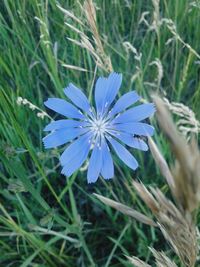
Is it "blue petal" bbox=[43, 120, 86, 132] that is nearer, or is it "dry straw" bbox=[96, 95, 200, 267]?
"dry straw" bbox=[96, 95, 200, 267]

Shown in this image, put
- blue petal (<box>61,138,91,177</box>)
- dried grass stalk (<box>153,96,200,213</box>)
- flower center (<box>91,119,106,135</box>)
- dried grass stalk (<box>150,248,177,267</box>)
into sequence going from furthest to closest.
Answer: flower center (<box>91,119,106,135</box>) < blue petal (<box>61,138,91,177</box>) < dried grass stalk (<box>150,248,177,267</box>) < dried grass stalk (<box>153,96,200,213</box>)

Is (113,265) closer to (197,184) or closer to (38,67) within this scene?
(38,67)

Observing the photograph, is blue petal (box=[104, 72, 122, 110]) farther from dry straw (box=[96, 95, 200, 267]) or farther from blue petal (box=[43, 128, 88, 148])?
dry straw (box=[96, 95, 200, 267])

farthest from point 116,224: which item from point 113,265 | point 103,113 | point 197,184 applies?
point 197,184

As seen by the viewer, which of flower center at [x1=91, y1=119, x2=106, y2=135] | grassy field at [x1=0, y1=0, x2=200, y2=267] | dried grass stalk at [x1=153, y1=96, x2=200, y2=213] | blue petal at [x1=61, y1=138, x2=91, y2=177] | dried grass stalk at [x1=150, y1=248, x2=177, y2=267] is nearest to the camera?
dried grass stalk at [x1=153, y1=96, x2=200, y2=213]

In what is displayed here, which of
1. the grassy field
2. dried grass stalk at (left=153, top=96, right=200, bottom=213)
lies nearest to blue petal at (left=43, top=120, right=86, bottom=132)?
the grassy field

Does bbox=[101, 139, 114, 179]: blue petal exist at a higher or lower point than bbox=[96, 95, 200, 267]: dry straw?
lower

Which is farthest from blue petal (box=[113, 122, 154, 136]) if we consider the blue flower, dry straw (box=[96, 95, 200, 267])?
dry straw (box=[96, 95, 200, 267])
